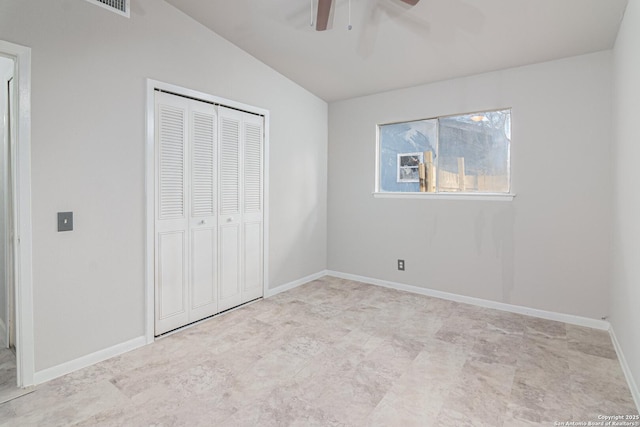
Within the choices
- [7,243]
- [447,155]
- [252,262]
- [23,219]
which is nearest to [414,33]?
[447,155]

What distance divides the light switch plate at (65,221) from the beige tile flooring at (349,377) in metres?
1.01

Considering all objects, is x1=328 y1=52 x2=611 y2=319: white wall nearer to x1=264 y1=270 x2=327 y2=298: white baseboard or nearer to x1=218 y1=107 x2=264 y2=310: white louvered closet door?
x1=264 y1=270 x2=327 y2=298: white baseboard

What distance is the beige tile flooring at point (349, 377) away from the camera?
6.35 ft

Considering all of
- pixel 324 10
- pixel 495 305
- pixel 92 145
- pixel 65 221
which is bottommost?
pixel 495 305

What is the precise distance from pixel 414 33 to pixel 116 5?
7.80 ft

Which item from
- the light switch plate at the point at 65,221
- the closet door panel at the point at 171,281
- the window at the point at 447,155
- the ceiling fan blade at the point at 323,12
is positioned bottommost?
the closet door panel at the point at 171,281

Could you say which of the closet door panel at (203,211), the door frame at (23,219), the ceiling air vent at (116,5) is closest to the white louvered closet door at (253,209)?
the closet door panel at (203,211)

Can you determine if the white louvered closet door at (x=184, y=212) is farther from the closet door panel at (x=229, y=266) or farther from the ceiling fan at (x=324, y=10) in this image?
the ceiling fan at (x=324, y=10)

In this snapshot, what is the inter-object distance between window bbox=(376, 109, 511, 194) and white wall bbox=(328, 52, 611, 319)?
126 millimetres

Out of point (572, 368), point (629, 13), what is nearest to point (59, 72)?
point (629, 13)

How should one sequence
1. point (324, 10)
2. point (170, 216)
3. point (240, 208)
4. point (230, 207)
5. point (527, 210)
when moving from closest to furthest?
point (324, 10), point (170, 216), point (527, 210), point (230, 207), point (240, 208)

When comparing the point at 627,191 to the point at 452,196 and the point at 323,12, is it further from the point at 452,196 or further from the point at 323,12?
the point at 323,12

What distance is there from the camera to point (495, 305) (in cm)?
362

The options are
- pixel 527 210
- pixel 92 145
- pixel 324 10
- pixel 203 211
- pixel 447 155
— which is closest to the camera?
pixel 324 10
